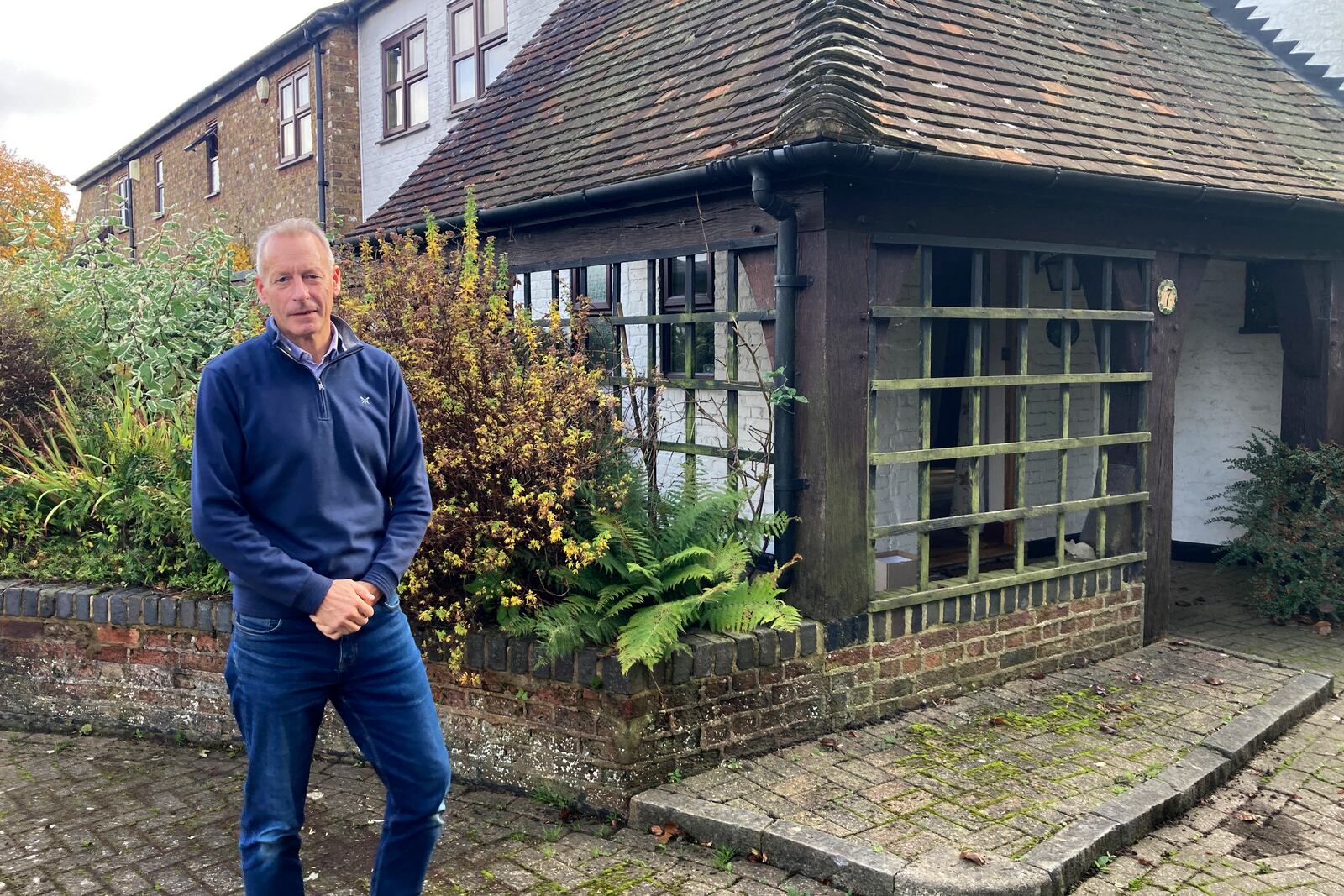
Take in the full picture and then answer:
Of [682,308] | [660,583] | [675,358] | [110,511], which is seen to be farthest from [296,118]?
[660,583]

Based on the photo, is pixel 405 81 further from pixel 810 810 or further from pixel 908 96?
pixel 810 810

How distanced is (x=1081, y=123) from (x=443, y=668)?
4977mm

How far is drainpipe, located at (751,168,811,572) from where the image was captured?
5387mm

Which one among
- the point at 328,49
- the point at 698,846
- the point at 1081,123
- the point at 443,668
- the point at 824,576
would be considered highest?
the point at 328,49

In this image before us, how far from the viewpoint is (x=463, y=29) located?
47.0 ft

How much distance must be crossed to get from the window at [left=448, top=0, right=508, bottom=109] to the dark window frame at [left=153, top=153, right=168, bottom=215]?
14.5 m

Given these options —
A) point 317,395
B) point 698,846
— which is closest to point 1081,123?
point 698,846

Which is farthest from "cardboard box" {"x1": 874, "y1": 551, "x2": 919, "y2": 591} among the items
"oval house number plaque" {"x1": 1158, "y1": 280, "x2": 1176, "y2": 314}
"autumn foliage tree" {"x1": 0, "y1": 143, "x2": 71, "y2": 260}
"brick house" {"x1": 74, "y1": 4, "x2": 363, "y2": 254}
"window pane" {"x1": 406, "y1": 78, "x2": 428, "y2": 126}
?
"autumn foliage tree" {"x1": 0, "y1": 143, "x2": 71, "y2": 260}

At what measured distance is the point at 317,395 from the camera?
10.0 ft

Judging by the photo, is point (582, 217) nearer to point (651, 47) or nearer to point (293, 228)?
point (651, 47)

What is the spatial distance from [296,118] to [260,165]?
6.26 feet

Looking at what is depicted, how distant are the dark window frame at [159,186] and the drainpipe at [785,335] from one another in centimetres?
2415

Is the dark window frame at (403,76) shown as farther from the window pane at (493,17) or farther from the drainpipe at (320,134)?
the window pane at (493,17)

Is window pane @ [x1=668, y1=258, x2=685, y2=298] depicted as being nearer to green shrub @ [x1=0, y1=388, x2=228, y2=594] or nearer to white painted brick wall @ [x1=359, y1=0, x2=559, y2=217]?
green shrub @ [x1=0, y1=388, x2=228, y2=594]
